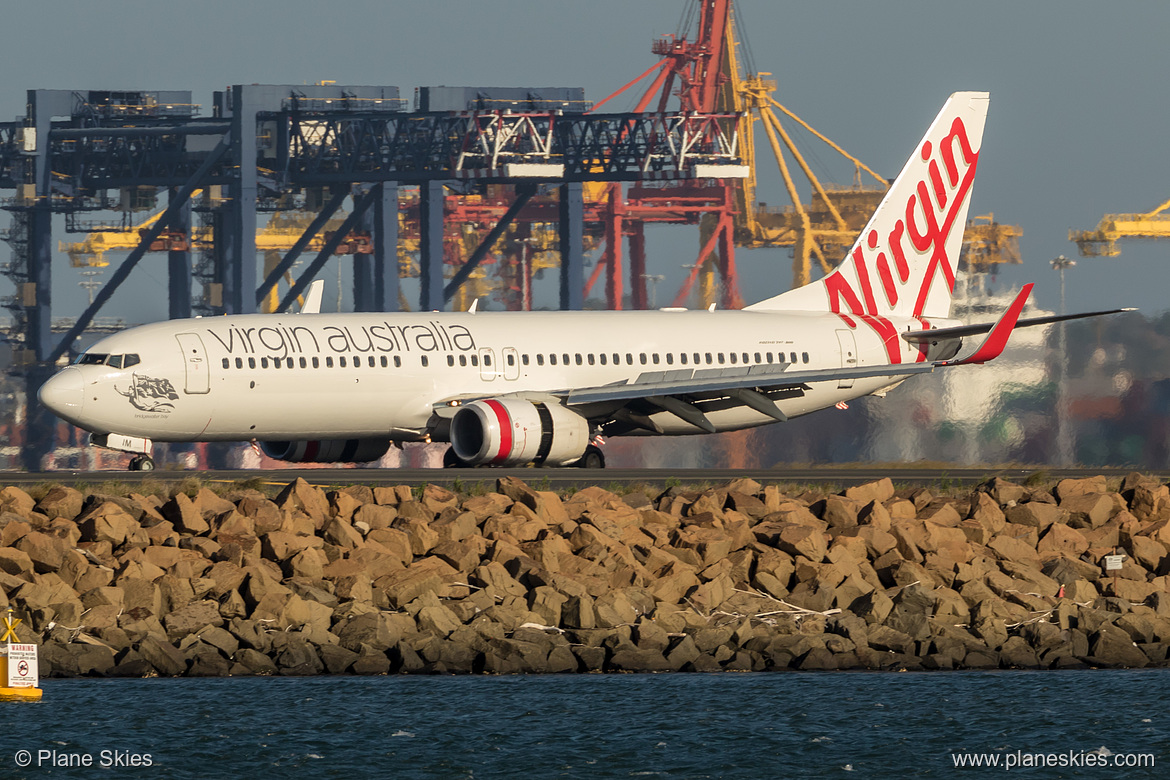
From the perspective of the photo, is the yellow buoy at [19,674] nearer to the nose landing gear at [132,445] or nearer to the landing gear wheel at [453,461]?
the nose landing gear at [132,445]

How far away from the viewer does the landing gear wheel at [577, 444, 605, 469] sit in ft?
127

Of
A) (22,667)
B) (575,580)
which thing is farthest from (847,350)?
(22,667)

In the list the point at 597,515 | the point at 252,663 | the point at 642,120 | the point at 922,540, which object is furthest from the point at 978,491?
the point at 642,120

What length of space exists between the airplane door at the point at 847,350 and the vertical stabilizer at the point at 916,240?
2.01 m

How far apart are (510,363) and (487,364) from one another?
1.69ft

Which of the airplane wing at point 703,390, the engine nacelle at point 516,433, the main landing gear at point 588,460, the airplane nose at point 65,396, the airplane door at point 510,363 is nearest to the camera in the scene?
the airplane nose at point 65,396

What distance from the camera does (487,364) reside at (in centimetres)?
3834

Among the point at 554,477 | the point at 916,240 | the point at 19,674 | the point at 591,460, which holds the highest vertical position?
the point at 916,240

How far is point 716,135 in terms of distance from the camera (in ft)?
314

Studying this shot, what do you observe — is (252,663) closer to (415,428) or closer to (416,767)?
(416,767)

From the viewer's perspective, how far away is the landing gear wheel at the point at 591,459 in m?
38.8

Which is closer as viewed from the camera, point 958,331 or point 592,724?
point 592,724

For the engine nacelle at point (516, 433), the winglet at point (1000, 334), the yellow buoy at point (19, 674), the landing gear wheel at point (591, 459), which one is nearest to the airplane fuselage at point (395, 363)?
the engine nacelle at point (516, 433)

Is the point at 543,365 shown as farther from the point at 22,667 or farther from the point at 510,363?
the point at 22,667
